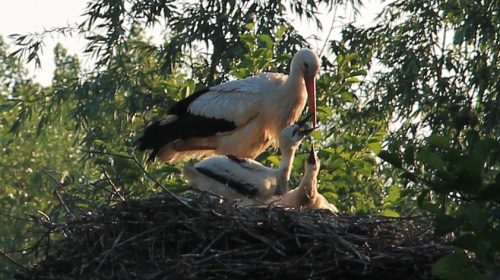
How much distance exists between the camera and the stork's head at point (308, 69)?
11.4 metres

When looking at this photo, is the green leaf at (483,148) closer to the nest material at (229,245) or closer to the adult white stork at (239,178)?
the nest material at (229,245)

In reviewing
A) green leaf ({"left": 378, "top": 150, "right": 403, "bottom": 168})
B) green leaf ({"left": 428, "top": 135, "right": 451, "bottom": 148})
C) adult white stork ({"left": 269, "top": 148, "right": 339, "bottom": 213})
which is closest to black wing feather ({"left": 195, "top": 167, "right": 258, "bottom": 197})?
adult white stork ({"left": 269, "top": 148, "right": 339, "bottom": 213})

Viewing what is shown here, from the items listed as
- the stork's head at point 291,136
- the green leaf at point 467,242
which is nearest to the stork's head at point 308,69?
the stork's head at point 291,136

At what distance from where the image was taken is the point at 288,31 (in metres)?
15.3

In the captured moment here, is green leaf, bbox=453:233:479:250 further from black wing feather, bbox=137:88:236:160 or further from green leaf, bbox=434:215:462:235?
black wing feather, bbox=137:88:236:160

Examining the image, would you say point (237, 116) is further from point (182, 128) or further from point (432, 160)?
point (432, 160)

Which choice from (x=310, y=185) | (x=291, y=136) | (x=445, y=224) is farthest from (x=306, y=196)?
(x=445, y=224)

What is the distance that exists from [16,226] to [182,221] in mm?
16985

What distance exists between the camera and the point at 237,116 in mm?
11664

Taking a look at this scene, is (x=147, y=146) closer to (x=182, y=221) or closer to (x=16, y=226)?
(x=182, y=221)

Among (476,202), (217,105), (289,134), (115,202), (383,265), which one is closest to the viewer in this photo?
(476,202)

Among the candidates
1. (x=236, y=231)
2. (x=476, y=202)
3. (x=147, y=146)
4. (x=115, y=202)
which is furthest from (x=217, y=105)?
(x=476, y=202)

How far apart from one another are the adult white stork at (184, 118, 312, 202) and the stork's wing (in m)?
1.29

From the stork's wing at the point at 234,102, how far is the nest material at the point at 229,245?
2.88 m
